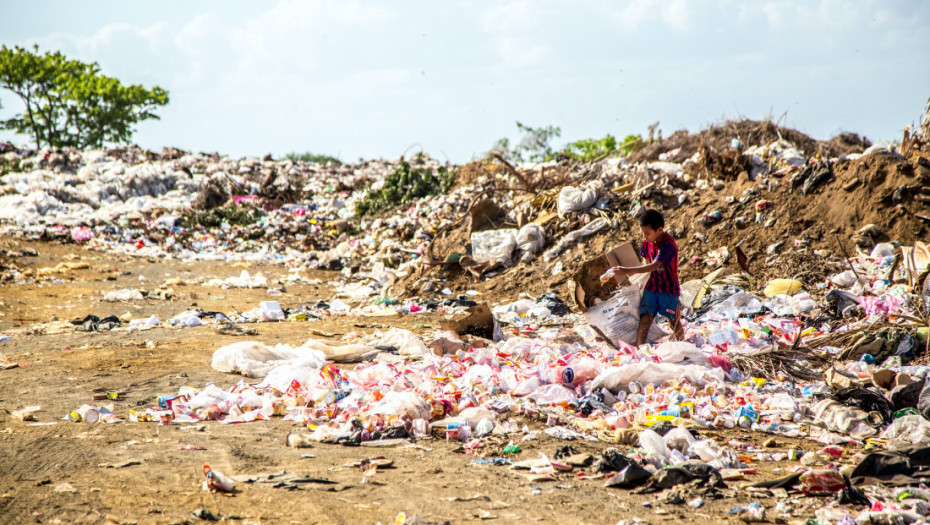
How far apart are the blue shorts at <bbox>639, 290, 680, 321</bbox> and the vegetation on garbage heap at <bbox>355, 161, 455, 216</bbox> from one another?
9.08 m

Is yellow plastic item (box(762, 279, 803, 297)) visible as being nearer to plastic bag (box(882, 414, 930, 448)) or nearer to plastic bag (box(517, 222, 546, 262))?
plastic bag (box(517, 222, 546, 262))

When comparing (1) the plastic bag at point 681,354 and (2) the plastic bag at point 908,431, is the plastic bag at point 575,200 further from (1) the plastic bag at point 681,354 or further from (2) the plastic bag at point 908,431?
(2) the plastic bag at point 908,431

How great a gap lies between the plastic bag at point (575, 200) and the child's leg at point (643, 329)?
4171mm

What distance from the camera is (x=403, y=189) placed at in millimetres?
14055

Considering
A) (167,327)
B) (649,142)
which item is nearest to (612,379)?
(167,327)

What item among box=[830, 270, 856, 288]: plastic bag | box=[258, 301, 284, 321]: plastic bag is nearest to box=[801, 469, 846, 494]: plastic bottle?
box=[830, 270, 856, 288]: plastic bag

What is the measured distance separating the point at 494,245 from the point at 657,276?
4.32 m

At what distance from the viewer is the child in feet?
14.8

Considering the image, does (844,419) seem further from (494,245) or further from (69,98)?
(69,98)

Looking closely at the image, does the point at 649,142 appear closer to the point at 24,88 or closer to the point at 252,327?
the point at 252,327

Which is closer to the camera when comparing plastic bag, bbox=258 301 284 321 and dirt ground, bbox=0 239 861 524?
dirt ground, bbox=0 239 861 524

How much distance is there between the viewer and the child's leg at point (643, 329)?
15.4 feet

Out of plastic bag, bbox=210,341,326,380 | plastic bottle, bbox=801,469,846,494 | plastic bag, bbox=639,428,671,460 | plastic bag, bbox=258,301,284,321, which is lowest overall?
plastic bottle, bbox=801,469,846,494

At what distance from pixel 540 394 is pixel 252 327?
143 inches
